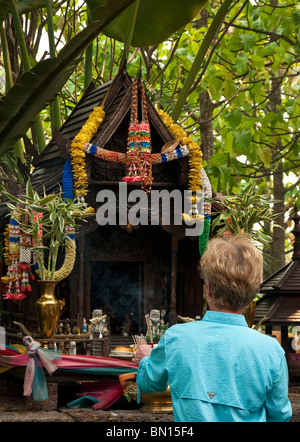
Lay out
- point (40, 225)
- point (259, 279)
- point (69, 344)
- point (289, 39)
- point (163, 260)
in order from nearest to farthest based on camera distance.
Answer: point (259, 279)
point (40, 225)
point (69, 344)
point (163, 260)
point (289, 39)

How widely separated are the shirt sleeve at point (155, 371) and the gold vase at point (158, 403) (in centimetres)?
418

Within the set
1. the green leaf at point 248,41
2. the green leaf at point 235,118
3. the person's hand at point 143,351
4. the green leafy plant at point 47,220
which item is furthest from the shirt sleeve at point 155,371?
the green leaf at point 248,41

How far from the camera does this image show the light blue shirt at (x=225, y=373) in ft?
11.7

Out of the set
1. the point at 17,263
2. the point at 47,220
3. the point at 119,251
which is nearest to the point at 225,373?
the point at 47,220

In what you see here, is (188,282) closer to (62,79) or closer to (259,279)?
(62,79)

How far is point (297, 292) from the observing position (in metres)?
10.0

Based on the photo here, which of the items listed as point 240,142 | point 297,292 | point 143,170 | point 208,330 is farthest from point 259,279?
point 240,142

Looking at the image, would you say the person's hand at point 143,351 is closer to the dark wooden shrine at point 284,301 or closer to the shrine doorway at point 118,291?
the dark wooden shrine at point 284,301

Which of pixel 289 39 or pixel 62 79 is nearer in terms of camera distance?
pixel 62 79

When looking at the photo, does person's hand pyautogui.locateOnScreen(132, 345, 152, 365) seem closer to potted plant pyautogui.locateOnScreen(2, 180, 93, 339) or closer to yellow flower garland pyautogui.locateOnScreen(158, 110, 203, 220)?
potted plant pyautogui.locateOnScreen(2, 180, 93, 339)

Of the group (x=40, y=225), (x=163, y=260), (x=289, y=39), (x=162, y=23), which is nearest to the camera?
(x=40, y=225)

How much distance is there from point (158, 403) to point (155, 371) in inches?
172

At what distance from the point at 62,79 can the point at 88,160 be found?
156cm

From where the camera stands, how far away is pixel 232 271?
357 centimetres
